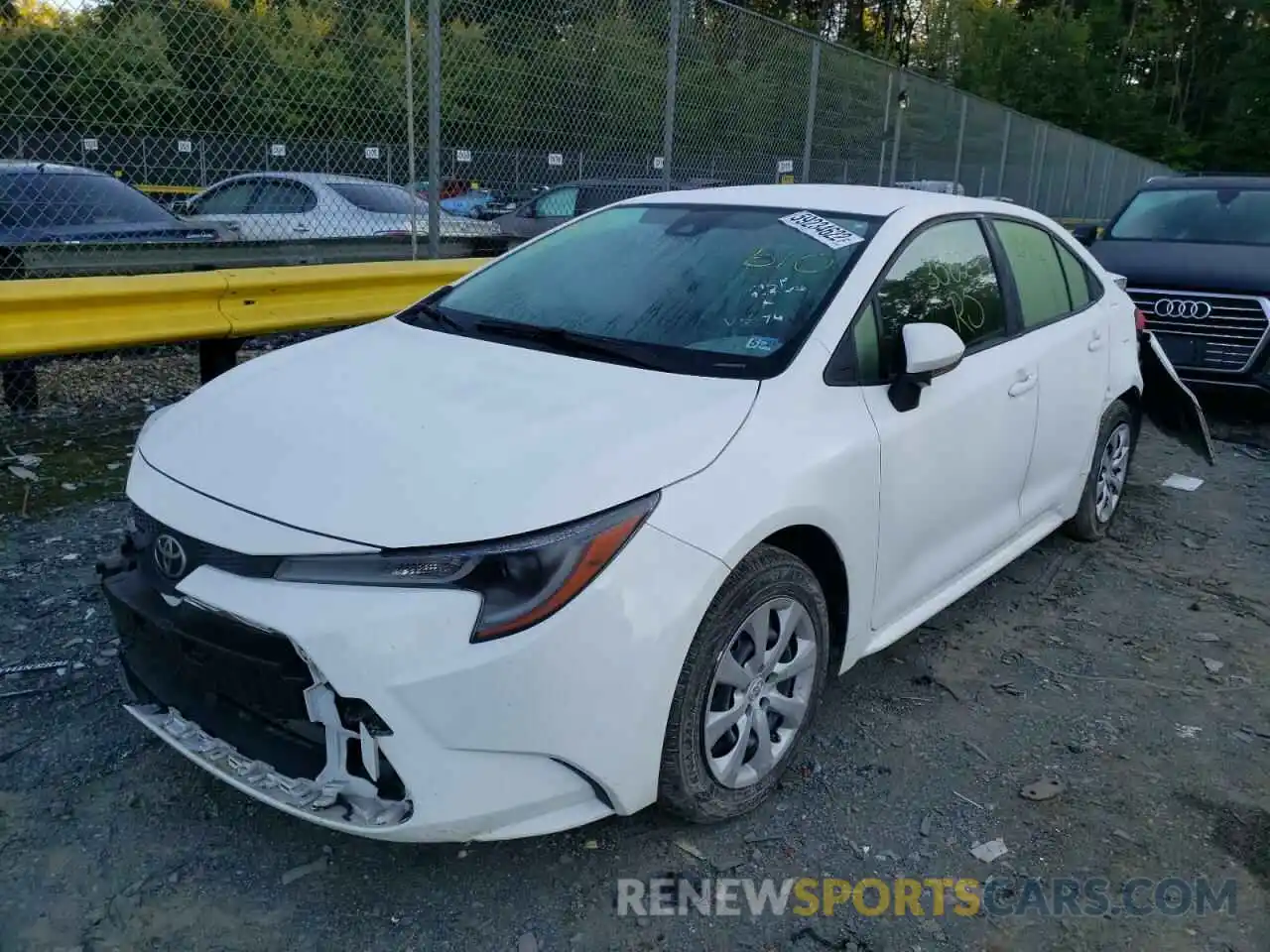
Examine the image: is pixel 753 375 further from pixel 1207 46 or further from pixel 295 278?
pixel 1207 46

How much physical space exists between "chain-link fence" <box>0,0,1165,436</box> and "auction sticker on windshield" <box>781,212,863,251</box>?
13.2ft

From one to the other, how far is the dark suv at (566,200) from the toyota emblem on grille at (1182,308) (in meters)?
3.92

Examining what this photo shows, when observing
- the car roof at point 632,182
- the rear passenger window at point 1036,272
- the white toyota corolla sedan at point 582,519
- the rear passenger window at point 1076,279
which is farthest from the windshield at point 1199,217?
the white toyota corolla sedan at point 582,519

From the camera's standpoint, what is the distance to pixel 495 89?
738cm

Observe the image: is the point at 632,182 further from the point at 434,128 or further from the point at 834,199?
the point at 834,199

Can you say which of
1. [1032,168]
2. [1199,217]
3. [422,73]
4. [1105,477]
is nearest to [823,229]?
[1105,477]

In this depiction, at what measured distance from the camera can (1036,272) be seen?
4273mm

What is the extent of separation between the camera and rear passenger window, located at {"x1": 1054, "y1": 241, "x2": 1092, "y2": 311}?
14.9 feet

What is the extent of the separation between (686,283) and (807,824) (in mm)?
1686

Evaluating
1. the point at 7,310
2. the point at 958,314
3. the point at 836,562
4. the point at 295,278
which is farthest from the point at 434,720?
the point at 295,278

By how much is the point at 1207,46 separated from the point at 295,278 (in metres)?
55.3

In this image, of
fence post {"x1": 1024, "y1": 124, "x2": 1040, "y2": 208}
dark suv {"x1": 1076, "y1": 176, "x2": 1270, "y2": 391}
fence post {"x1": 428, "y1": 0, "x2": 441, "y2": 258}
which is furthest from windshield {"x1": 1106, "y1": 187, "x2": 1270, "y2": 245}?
fence post {"x1": 1024, "y1": 124, "x2": 1040, "y2": 208}

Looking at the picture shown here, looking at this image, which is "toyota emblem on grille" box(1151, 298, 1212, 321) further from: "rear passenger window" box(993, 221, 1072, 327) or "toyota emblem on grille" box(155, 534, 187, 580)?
"toyota emblem on grille" box(155, 534, 187, 580)

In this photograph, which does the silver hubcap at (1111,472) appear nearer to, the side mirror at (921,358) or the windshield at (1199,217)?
the side mirror at (921,358)
